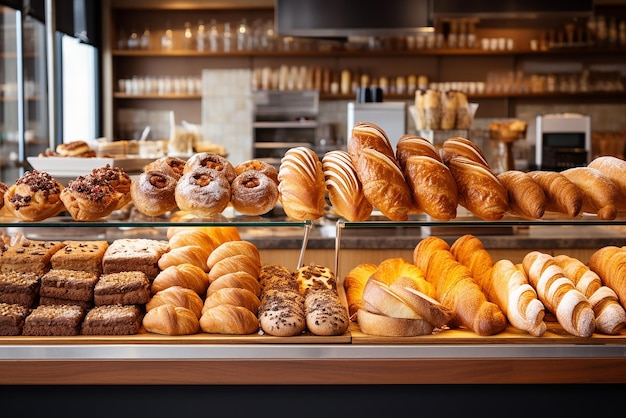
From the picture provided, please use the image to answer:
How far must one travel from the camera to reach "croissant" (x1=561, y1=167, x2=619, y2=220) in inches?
70.9

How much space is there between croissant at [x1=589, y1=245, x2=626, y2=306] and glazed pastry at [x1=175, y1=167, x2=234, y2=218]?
975mm

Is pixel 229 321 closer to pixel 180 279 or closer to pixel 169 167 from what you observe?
pixel 180 279

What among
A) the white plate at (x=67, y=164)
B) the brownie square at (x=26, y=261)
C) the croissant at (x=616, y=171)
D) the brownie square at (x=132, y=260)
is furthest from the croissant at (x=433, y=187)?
the white plate at (x=67, y=164)

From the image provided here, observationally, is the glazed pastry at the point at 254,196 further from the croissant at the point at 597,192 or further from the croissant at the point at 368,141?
the croissant at the point at 597,192

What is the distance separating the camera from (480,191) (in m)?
1.82

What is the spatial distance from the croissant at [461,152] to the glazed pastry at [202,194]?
595 millimetres

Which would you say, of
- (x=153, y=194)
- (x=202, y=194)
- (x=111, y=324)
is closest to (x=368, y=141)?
(x=202, y=194)

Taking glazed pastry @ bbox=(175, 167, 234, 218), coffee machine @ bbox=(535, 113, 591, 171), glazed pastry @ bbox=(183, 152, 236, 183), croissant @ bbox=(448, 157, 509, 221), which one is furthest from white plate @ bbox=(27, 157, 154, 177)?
coffee machine @ bbox=(535, 113, 591, 171)

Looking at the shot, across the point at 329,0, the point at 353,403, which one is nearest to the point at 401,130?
the point at 329,0

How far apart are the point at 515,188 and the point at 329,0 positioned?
11.6 ft

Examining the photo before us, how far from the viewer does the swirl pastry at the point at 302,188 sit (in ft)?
5.86

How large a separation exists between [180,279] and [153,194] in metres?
0.23

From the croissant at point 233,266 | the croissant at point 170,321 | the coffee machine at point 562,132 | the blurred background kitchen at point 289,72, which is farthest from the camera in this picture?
the blurred background kitchen at point 289,72

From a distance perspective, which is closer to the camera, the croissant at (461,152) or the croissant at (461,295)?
the croissant at (461,295)
